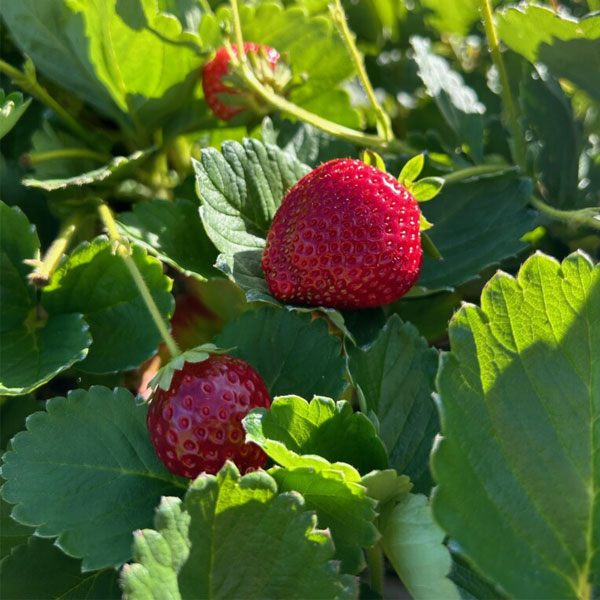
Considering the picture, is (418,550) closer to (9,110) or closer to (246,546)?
(246,546)

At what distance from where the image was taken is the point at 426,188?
2.42 feet

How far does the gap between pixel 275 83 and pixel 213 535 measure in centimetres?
51

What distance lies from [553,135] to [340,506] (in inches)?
21.2

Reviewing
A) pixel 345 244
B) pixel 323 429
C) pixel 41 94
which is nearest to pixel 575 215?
pixel 345 244

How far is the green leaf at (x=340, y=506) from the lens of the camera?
0.54 m

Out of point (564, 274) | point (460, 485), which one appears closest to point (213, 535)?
point (460, 485)

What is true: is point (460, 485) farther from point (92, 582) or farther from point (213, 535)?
point (92, 582)

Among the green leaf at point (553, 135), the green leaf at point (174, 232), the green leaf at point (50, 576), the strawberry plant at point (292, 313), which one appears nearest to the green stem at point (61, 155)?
the strawberry plant at point (292, 313)

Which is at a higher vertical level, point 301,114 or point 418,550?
point 301,114

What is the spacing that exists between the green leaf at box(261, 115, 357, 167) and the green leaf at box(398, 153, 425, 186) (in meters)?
0.12

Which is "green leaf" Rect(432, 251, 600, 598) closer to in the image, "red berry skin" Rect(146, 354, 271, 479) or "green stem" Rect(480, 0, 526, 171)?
"red berry skin" Rect(146, 354, 271, 479)

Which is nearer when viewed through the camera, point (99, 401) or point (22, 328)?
point (99, 401)

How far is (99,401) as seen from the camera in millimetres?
654

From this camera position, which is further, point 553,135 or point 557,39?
point 553,135
